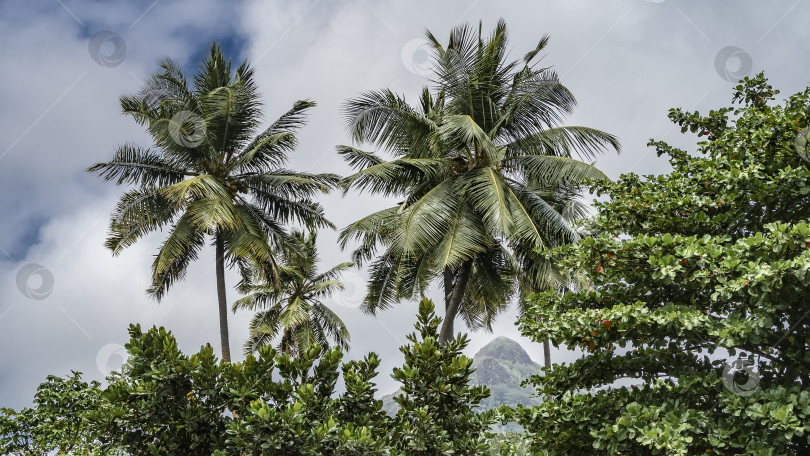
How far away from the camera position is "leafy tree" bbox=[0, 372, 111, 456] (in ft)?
37.7

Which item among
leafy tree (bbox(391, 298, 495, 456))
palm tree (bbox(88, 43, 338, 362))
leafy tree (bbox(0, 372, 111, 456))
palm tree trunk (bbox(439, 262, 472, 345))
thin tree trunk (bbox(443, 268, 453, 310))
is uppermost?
palm tree (bbox(88, 43, 338, 362))

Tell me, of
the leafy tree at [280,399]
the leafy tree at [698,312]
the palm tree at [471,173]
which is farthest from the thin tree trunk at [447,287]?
the leafy tree at [280,399]

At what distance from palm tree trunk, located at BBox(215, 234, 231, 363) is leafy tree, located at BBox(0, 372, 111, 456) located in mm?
3428

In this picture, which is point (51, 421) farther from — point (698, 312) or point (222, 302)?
point (698, 312)

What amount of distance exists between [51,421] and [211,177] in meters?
6.03

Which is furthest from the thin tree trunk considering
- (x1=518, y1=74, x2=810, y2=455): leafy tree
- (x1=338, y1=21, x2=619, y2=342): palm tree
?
(x1=518, y1=74, x2=810, y2=455): leafy tree

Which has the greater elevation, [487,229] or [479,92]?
[479,92]

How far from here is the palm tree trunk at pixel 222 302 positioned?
14.8 metres

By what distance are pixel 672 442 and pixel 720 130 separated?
436cm

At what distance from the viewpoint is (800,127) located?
6500mm

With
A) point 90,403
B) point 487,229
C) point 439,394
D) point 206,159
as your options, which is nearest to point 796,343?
point 439,394

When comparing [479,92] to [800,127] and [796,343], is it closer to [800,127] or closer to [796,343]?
[800,127]

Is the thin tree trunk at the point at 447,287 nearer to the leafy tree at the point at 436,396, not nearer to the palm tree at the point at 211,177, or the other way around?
the palm tree at the point at 211,177

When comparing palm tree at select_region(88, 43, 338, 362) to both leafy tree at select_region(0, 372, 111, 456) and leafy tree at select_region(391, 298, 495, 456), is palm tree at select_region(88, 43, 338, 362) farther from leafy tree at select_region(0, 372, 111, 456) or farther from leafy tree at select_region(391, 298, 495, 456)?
leafy tree at select_region(391, 298, 495, 456)
